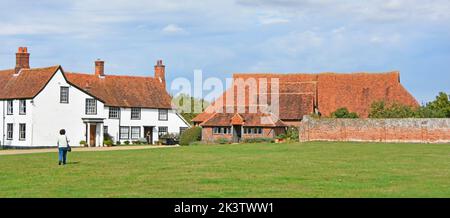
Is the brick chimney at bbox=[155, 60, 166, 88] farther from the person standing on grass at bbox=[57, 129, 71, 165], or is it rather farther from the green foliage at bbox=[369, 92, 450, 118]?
the person standing on grass at bbox=[57, 129, 71, 165]

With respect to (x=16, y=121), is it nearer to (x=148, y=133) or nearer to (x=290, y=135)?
(x=148, y=133)

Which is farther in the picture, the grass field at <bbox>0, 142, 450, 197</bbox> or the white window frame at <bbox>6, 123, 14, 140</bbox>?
the white window frame at <bbox>6, 123, 14, 140</bbox>

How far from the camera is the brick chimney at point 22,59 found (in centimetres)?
6406

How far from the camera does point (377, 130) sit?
5391 centimetres

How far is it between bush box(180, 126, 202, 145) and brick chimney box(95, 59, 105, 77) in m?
11.6

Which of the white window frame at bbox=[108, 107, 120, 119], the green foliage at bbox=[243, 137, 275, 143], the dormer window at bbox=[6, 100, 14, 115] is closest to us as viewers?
the green foliage at bbox=[243, 137, 275, 143]

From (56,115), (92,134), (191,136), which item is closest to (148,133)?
(191,136)

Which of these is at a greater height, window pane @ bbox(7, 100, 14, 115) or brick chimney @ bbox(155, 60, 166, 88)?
brick chimney @ bbox(155, 60, 166, 88)

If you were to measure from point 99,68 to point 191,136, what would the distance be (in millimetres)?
13129

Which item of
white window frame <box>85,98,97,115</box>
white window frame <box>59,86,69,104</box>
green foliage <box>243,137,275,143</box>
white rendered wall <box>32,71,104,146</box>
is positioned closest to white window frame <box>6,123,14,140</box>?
white rendered wall <box>32,71,104,146</box>

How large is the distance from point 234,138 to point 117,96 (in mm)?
12976

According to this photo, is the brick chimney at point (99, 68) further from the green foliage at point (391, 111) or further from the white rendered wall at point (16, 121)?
the green foliage at point (391, 111)

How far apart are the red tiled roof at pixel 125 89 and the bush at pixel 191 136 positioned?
772 centimetres

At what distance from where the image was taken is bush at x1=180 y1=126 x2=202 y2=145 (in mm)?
64125
